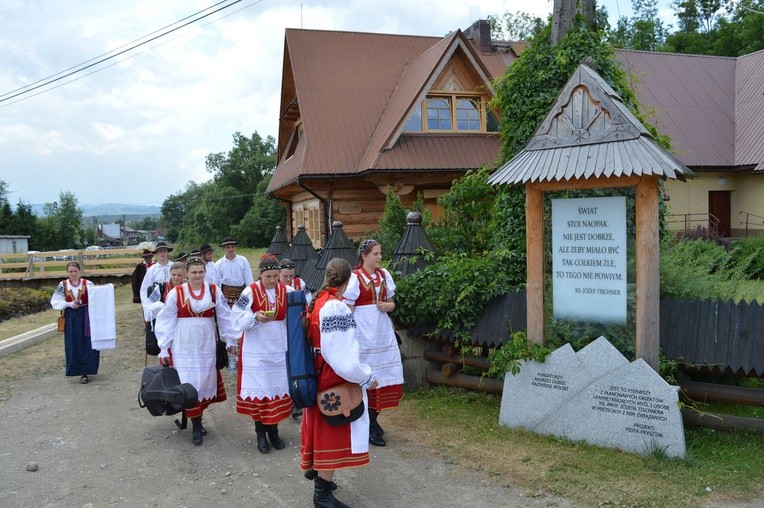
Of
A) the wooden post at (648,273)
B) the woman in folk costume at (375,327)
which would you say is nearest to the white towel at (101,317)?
the woman in folk costume at (375,327)

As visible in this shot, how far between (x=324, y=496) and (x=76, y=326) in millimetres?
6698

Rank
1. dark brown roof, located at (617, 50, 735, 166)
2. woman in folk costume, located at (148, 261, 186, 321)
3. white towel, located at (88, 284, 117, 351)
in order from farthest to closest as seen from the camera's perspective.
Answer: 1. dark brown roof, located at (617, 50, 735, 166)
2. white towel, located at (88, 284, 117, 351)
3. woman in folk costume, located at (148, 261, 186, 321)

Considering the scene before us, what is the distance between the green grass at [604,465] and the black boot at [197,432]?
6.89ft

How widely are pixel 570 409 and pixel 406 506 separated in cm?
197

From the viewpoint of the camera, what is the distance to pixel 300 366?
4621mm

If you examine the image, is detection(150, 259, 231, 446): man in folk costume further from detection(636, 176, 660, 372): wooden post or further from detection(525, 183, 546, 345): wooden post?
detection(636, 176, 660, 372): wooden post

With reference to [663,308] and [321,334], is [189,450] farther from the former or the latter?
[663,308]

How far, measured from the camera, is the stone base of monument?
5.55 metres

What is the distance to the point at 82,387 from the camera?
9.55m

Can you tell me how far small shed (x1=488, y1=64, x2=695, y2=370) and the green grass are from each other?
34.1 inches

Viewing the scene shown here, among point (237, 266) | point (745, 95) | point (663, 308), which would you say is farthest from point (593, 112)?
point (745, 95)

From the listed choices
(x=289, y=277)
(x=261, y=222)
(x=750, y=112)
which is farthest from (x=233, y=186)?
A: (x=289, y=277)

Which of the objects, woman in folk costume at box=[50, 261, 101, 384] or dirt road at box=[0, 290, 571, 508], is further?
woman in folk costume at box=[50, 261, 101, 384]

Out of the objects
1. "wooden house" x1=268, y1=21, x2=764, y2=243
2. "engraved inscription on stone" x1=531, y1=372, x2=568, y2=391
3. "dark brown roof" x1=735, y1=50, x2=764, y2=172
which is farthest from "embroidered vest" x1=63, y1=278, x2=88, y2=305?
"dark brown roof" x1=735, y1=50, x2=764, y2=172
